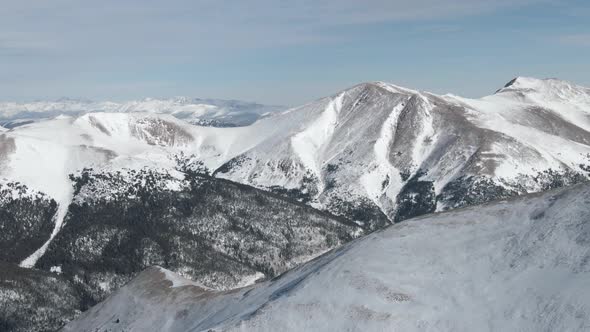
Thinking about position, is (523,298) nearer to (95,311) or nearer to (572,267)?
(572,267)

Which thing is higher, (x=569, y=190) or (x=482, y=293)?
(x=569, y=190)

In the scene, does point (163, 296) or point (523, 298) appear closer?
point (523, 298)

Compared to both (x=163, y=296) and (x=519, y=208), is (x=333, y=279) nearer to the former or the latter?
(x=519, y=208)

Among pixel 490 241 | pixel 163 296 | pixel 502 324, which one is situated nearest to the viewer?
pixel 502 324

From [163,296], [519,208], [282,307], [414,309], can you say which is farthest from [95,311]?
[519,208]

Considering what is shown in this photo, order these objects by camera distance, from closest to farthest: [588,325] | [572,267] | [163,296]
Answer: [588,325] → [572,267] → [163,296]

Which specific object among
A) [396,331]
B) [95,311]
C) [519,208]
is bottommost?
[95,311]
